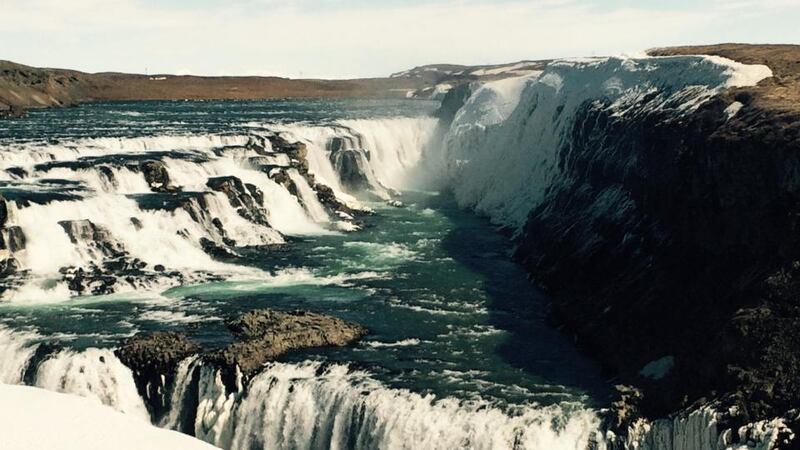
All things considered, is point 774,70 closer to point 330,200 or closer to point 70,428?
point 330,200

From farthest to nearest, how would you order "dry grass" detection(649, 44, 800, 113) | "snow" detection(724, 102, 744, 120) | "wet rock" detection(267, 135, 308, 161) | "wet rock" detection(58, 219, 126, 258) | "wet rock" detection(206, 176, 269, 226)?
"wet rock" detection(267, 135, 308, 161), "wet rock" detection(206, 176, 269, 226), "wet rock" detection(58, 219, 126, 258), "snow" detection(724, 102, 744, 120), "dry grass" detection(649, 44, 800, 113)

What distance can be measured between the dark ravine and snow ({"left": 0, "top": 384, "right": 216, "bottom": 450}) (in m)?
10.7

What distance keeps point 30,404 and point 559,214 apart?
24.7 meters

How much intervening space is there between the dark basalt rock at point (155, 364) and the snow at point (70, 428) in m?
4.30

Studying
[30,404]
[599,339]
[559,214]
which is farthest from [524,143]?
[30,404]

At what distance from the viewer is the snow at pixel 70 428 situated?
1734 centimetres

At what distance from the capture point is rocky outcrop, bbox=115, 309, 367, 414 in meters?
24.2

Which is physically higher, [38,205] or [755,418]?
[38,205]

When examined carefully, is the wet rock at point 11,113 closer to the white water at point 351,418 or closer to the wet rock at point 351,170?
the wet rock at point 351,170

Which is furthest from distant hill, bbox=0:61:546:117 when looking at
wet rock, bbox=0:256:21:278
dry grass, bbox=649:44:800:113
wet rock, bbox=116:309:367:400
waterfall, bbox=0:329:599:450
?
dry grass, bbox=649:44:800:113

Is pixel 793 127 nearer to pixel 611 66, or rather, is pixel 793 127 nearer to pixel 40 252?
pixel 611 66

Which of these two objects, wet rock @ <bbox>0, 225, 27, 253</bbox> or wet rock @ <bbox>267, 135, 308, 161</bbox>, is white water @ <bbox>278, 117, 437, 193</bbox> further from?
wet rock @ <bbox>0, 225, 27, 253</bbox>

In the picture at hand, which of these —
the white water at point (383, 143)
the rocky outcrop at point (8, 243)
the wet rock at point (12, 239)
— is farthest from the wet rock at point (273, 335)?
the white water at point (383, 143)

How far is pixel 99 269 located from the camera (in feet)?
111
